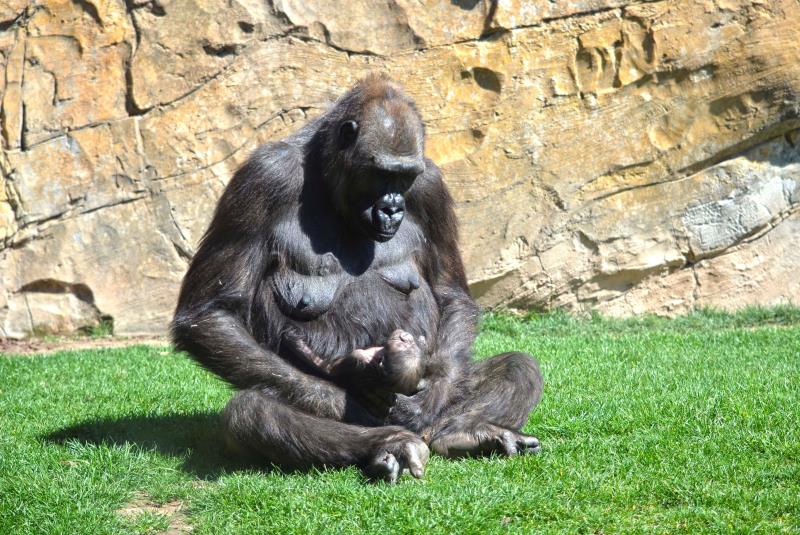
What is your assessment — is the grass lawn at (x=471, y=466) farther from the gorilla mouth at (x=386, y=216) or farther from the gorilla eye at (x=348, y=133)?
the gorilla eye at (x=348, y=133)

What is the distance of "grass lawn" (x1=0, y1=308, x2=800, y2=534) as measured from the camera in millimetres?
4656

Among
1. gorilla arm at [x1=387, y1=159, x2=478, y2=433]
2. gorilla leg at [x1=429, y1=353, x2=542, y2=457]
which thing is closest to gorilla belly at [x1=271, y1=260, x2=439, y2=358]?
gorilla arm at [x1=387, y1=159, x2=478, y2=433]

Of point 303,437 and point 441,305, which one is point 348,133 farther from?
point 303,437

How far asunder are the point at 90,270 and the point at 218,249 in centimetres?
475

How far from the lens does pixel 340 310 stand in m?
5.85

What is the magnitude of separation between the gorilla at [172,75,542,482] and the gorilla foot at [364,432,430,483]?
0.37ft

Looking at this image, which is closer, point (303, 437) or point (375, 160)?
point (303, 437)

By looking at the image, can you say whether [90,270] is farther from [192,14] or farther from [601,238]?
[601,238]

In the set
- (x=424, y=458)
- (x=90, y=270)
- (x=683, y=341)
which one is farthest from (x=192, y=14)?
(x=424, y=458)

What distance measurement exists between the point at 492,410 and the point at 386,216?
1.29 m

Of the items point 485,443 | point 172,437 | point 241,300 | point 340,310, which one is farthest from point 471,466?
point 172,437

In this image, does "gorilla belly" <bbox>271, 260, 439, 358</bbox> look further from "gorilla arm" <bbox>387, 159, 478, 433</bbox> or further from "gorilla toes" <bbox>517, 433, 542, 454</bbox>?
"gorilla toes" <bbox>517, 433, 542, 454</bbox>

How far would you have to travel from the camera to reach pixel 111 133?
10.1m

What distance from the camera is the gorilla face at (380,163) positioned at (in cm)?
575
